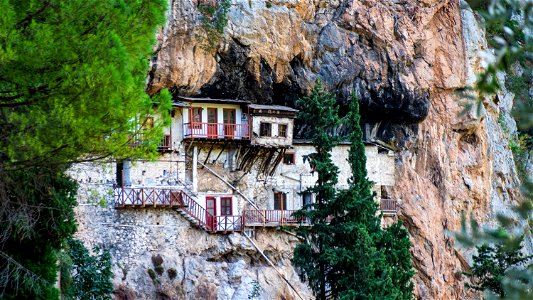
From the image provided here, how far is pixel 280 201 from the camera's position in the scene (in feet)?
146

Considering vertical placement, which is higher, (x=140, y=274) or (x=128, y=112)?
(x=128, y=112)

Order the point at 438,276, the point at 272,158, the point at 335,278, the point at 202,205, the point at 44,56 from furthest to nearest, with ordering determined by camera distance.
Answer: the point at 438,276
the point at 272,158
the point at 202,205
the point at 335,278
the point at 44,56

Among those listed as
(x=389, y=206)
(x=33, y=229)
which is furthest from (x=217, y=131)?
(x=33, y=229)

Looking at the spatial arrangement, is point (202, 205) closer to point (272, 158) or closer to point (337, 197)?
point (272, 158)

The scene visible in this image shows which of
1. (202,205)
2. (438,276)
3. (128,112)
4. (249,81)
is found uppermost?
(249,81)

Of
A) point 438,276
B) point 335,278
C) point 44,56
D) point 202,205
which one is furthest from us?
point 438,276

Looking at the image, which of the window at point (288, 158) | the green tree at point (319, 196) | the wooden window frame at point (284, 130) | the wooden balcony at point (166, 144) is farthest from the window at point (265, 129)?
the green tree at point (319, 196)

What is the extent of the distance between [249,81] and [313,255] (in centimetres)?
1132

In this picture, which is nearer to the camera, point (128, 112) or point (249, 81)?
point (128, 112)

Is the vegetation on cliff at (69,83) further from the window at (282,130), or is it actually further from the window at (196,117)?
the window at (282,130)

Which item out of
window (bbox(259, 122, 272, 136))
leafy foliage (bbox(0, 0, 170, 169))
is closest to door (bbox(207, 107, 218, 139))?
window (bbox(259, 122, 272, 136))

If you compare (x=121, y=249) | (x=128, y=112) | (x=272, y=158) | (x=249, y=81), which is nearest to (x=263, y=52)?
(x=249, y=81)

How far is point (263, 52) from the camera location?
4331cm

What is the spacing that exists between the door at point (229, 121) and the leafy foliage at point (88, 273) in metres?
10.0
